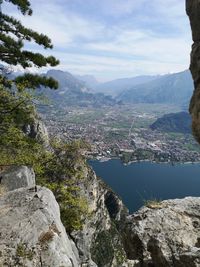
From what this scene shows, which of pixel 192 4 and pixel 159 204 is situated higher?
pixel 192 4

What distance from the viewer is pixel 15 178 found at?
2562cm

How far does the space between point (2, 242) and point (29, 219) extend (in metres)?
1.82

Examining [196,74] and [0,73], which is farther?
[0,73]

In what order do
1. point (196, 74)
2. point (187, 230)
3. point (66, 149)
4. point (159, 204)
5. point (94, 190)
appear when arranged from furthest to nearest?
1. point (94, 190)
2. point (66, 149)
3. point (196, 74)
4. point (159, 204)
5. point (187, 230)

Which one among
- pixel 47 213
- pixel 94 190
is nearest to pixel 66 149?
pixel 47 213

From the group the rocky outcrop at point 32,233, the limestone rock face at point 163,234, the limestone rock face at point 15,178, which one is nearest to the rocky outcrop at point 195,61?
the limestone rock face at point 163,234

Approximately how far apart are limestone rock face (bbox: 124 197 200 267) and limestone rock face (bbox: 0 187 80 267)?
3445 mm

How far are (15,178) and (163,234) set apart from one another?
11820 mm

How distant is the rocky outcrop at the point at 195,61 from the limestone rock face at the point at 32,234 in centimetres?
974

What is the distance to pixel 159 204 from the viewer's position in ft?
68.2

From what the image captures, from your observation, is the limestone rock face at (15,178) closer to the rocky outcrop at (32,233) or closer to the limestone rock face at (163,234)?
the rocky outcrop at (32,233)

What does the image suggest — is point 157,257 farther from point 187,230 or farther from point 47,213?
point 47,213

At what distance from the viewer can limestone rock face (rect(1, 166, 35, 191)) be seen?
24906 millimetres

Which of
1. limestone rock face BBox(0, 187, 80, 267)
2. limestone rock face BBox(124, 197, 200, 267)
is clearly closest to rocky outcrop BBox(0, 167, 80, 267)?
limestone rock face BBox(0, 187, 80, 267)
